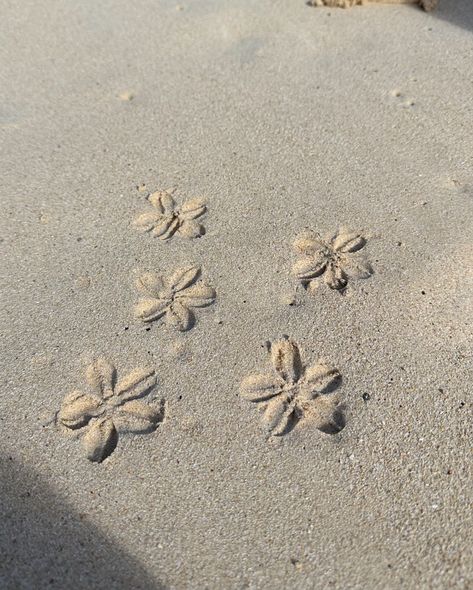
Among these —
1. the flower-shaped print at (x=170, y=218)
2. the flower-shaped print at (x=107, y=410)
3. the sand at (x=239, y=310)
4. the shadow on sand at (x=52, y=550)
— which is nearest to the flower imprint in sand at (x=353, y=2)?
the sand at (x=239, y=310)

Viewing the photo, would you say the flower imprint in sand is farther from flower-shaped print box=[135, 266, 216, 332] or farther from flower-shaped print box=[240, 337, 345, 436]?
flower-shaped print box=[240, 337, 345, 436]

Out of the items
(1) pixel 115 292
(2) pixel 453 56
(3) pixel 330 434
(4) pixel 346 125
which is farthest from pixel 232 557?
(2) pixel 453 56

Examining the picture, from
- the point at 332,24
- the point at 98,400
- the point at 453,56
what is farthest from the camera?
the point at 332,24

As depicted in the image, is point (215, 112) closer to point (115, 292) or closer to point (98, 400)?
point (115, 292)

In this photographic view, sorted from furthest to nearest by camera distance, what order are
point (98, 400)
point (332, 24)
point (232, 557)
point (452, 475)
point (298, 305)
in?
point (332, 24) < point (298, 305) < point (98, 400) < point (452, 475) < point (232, 557)

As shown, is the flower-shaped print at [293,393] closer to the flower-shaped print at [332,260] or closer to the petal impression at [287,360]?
the petal impression at [287,360]
